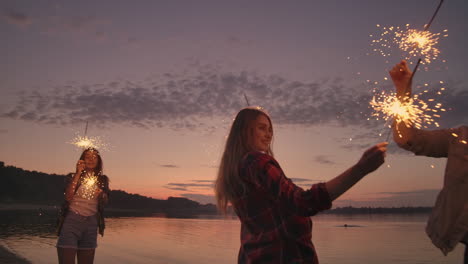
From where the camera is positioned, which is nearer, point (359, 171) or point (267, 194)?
point (359, 171)

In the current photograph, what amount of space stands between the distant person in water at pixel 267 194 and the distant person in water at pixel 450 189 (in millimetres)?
786

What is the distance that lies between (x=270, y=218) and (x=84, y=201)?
4830mm

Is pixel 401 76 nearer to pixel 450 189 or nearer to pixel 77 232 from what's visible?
pixel 450 189

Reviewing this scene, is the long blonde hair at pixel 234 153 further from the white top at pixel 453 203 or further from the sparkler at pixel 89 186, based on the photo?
the sparkler at pixel 89 186

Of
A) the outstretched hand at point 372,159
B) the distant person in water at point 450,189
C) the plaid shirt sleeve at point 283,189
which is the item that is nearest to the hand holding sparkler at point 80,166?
the plaid shirt sleeve at point 283,189

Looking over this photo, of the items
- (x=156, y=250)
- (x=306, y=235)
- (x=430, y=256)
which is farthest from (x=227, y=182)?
(x=430, y=256)

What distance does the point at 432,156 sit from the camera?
306 centimetres

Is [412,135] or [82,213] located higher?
[412,135]

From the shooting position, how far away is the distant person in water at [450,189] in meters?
2.47

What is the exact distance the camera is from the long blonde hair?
2628 mm

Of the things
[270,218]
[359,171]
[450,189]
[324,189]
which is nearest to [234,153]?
[270,218]

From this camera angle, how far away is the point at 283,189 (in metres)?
2.20

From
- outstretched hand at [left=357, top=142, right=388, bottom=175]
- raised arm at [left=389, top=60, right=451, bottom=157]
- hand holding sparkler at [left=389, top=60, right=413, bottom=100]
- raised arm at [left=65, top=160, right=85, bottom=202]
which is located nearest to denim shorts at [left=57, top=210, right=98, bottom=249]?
raised arm at [left=65, top=160, right=85, bottom=202]

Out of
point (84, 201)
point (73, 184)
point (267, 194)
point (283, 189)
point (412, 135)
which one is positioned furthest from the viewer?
point (73, 184)
